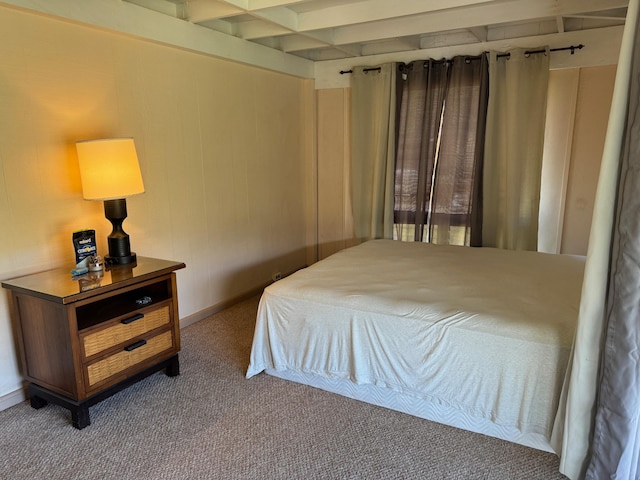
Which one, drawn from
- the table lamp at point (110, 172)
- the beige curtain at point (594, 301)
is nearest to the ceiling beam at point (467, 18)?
the beige curtain at point (594, 301)

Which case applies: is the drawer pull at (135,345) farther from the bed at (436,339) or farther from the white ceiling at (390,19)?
the white ceiling at (390,19)

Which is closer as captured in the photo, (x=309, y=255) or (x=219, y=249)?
(x=219, y=249)

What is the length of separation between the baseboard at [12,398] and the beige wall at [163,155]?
23mm

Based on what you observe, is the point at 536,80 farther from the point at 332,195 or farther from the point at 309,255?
→ the point at 309,255

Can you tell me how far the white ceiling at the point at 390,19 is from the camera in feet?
9.54

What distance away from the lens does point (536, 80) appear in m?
3.56

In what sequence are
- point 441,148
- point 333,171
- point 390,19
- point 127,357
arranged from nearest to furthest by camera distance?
point 127,357
point 390,19
point 441,148
point 333,171

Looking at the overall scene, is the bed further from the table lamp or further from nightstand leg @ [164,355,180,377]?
the table lamp

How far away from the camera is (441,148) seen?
402 cm

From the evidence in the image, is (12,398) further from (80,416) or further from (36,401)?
(80,416)

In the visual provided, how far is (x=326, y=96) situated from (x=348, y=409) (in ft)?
11.2

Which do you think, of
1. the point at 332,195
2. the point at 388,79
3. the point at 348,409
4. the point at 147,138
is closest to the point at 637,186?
the point at 348,409

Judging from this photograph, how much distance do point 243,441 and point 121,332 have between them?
2.82 feet

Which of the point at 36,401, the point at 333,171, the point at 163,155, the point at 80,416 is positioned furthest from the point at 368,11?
the point at 36,401
